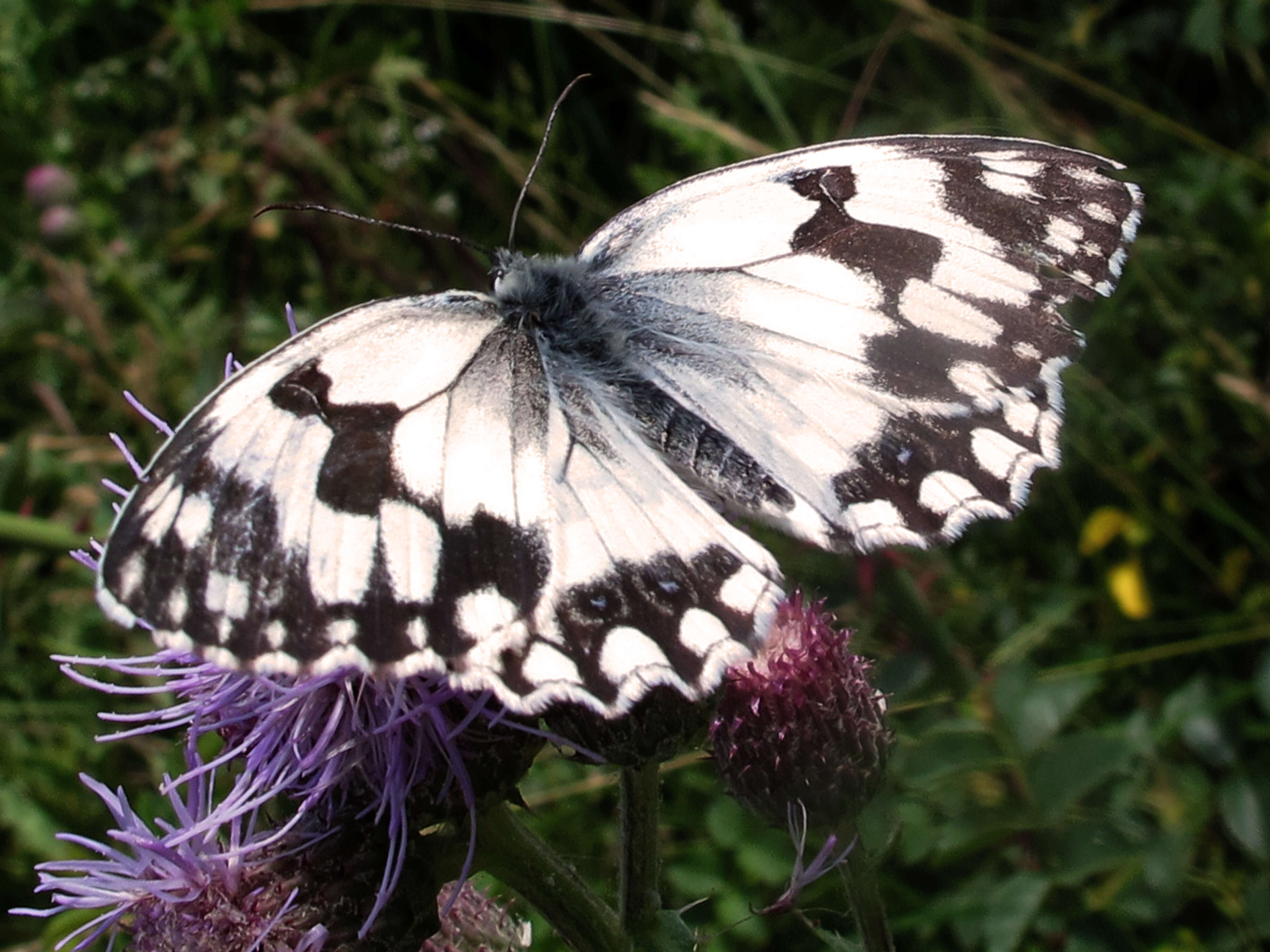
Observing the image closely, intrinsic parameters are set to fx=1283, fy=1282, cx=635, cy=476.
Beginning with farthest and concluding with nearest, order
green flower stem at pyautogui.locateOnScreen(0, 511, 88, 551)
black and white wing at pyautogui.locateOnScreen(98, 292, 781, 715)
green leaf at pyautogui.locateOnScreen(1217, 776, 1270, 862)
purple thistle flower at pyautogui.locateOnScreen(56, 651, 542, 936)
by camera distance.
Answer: green flower stem at pyautogui.locateOnScreen(0, 511, 88, 551)
green leaf at pyautogui.locateOnScreen(1217, 776, 1270, 862)
purple thistle flower at pyautogui.locateOnScreen(56, 651, 542, 936)
black and white wing at pyautogui.locateOnScreen(98, 292, 781, 715)

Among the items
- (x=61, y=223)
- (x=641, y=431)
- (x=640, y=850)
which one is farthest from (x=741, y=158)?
(x=640, y=850)

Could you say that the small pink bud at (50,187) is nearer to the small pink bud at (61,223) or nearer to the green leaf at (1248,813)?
the small pink bud at (61,223)

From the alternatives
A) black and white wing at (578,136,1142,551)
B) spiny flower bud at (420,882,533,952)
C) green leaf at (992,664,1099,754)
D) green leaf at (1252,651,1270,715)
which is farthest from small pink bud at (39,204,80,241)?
green leaf at (1252,651,1270,715)

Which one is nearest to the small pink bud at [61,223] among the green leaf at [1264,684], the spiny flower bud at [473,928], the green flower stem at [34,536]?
the green flower stem at [34,536]

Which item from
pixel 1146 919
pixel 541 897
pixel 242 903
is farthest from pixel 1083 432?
pixel 242 903

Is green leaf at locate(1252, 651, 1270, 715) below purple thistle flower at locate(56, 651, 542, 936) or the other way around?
below

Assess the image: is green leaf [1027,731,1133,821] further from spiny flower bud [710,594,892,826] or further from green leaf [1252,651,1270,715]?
spiny flower bud [710,594,892,826]

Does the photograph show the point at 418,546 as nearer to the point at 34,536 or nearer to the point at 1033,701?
the point at 1033,701
